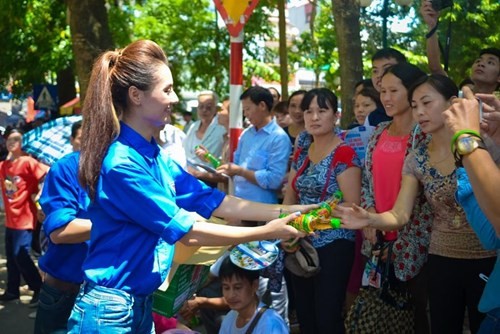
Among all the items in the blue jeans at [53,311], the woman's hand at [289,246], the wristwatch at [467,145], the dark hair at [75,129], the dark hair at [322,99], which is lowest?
the blue jeans at [53,311]

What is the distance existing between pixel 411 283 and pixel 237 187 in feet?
7.62

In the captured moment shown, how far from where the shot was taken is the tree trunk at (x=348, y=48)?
7844 mm

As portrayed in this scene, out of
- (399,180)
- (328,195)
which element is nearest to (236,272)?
(328,195)

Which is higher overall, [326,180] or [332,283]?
[326,180]

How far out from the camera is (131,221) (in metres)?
3.22

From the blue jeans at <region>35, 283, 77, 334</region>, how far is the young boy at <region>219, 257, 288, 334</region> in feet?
3.76

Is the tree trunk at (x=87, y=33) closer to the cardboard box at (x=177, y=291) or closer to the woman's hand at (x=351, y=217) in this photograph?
the cardboard box at (x=177, y=291)

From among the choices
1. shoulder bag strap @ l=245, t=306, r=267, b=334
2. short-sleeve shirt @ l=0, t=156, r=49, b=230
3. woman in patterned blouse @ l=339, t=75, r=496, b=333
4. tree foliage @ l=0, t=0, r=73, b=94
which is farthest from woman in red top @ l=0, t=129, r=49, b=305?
tree foliage @ l=0, t=0, r=73, b=94

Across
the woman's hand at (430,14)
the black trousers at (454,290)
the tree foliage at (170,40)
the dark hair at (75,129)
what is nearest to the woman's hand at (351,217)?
the black trousers at (454,290)

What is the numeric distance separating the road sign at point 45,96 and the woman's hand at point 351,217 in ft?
63.5

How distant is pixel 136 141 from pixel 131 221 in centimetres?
35

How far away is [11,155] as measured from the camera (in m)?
9.01

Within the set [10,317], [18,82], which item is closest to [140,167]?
[10,317]

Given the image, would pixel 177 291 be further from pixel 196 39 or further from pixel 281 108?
pixel 196 39
